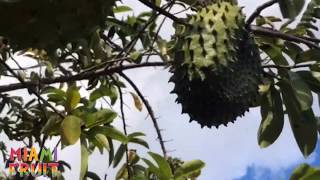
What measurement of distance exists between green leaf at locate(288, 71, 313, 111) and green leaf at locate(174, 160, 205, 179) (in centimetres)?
38

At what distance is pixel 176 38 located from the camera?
1.94 meters

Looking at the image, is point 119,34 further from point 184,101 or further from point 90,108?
point 184,101

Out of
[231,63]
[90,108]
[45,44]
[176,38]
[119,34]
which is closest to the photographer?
[45,44]

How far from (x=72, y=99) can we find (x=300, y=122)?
77 centimetres

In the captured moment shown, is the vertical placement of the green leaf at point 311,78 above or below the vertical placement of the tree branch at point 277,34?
below

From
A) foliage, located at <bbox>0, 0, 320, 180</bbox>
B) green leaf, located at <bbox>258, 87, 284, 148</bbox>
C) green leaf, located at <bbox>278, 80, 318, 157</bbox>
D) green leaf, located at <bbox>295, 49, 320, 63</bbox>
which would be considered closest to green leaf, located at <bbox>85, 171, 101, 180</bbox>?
foliage, located at <bbox>0, 0, 320, 180</bbox>

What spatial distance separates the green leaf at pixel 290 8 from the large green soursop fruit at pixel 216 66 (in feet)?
1.25

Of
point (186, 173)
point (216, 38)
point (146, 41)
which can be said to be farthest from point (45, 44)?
point (146, 41)

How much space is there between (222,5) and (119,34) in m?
0.86

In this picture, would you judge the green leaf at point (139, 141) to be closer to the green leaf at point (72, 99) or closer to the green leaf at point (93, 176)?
the green leaf at point (93, 176)

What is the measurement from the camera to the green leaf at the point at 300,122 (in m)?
2.04

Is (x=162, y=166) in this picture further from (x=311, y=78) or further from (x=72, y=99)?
(x=311, y=78)

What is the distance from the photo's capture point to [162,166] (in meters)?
1.92

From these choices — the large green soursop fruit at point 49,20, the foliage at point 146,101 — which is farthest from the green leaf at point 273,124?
the large green soursop fruit at point 49,20
